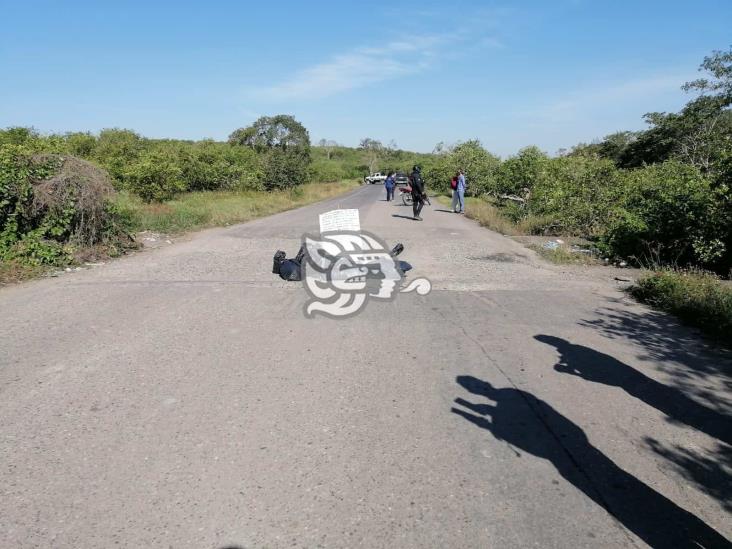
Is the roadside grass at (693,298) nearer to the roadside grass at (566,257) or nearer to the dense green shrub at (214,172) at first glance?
the roadside grass at (566,257)

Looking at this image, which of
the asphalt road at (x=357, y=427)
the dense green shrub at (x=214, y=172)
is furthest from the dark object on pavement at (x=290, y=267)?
the dense green shrub at (x=214, y=172)

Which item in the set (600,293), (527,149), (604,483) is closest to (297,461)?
(604,483)

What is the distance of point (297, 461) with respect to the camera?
320cm

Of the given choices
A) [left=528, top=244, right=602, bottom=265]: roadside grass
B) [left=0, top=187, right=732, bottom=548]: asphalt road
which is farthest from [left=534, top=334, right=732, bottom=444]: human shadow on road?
[left=528, top=244, right=602, bottom=265]: roadside grass

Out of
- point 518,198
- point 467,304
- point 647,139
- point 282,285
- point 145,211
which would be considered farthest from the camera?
point 647,139

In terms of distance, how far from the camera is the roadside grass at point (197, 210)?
14930mm

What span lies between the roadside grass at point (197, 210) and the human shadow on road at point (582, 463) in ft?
33.0

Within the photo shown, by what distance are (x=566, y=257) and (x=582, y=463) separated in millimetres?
8751

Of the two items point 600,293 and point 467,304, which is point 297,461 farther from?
point 600,293

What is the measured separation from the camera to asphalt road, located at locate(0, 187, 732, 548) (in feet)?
8.74

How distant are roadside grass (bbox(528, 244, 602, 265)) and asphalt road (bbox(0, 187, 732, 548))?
4.01 meters

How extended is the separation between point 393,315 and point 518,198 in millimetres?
16948

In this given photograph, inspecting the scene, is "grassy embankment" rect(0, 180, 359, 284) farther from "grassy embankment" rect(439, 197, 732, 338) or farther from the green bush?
"grassy embankment" rect(439, 197, 732, 338)

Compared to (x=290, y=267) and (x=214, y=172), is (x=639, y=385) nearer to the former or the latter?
(x=290, y=267)
